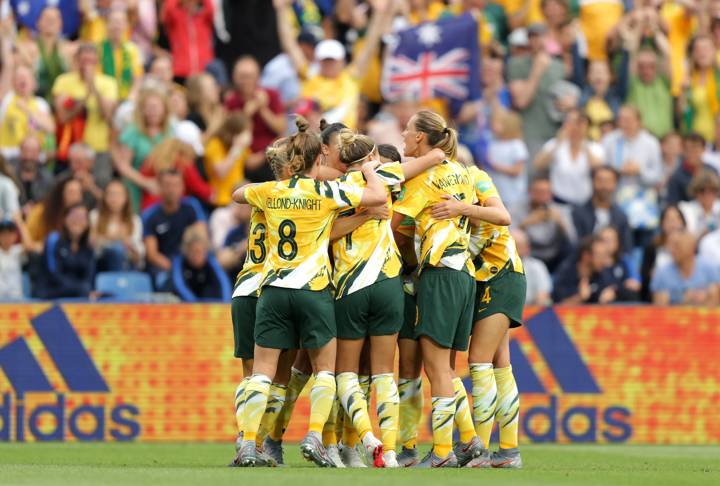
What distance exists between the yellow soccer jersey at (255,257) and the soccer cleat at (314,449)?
1.24 meters

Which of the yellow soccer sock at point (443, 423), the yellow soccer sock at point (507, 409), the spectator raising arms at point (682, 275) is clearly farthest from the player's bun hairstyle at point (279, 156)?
the spectator raising arms at point (682, 275)

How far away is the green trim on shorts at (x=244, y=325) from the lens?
469 inches

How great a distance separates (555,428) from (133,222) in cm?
538

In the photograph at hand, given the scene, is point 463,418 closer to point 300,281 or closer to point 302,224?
point 300,281

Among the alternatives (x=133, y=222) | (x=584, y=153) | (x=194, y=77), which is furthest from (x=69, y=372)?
(x=584, y=153)

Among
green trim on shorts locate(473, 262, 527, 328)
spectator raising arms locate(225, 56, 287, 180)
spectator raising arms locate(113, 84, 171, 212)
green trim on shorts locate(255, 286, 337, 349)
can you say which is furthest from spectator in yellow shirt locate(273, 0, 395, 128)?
green trim on shorts locate(255, 286, 337, 349)

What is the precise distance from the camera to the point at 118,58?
20.4 m

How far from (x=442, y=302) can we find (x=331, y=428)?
4.39 feet

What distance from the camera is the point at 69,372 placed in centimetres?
1650

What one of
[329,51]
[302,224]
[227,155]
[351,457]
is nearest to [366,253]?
[302,224]

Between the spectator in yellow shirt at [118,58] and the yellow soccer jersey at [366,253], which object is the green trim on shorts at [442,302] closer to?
the yellow soccer jersey at [366,253]

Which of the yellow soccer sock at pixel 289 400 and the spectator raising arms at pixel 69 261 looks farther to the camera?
the spectator raising arms at pixel 69 261

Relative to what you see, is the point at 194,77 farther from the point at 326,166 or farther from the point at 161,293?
the point at 326,166

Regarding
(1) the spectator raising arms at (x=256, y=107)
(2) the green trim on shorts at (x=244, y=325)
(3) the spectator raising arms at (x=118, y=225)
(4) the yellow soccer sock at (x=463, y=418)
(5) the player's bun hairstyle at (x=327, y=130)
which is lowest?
(4) the yellow soccer sock at (x=463, y=418)
